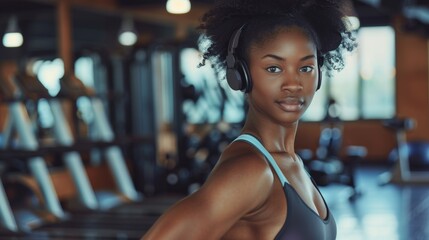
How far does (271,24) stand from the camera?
3.04 ft

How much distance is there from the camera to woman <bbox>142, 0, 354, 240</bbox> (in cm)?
78

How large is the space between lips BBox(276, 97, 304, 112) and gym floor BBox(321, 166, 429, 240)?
416 centimetres

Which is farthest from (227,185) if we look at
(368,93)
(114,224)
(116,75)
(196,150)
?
(368,93)

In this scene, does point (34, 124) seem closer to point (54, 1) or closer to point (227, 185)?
point (54, 1)

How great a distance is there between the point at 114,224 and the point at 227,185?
5120mm

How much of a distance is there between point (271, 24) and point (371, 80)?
419 inches

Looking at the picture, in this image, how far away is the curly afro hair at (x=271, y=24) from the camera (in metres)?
0.94

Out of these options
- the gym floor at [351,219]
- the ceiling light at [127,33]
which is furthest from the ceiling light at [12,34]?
the gym floor at [351,219]

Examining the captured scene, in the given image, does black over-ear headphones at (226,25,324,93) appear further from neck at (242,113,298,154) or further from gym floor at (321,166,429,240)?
gym floor at (321,166,429,240)

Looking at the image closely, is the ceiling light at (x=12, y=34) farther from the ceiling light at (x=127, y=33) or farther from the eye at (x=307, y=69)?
the eye at (x=307, y=69)

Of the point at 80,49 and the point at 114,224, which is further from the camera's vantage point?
the point at 80,49

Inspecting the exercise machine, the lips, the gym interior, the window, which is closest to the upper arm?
the lips

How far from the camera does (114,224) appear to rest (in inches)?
226

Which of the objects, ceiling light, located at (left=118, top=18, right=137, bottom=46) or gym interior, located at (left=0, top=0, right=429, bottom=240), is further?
ceiling light, located at (left=118, top=18, right=137, bottom=46)
